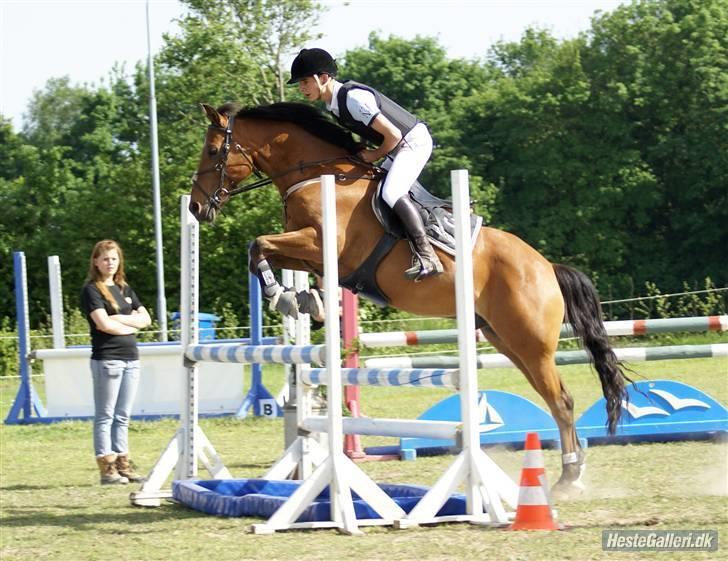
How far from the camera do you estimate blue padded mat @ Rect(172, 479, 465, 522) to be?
5625 mm

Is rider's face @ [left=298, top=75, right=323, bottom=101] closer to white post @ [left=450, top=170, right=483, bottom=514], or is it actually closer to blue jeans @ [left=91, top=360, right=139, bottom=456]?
white post @ [left=450, top=170, right=483, bottom=514]

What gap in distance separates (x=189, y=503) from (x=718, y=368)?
9.23 m

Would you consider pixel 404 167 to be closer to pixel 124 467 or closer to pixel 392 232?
pixel 392 232

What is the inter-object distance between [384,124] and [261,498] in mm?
1975

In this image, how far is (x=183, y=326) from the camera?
6.83 meters

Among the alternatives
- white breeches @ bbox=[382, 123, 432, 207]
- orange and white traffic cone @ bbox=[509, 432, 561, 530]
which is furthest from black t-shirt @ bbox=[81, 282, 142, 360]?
orange and white traffic cone @ bbox=[509, 432, 561, 530]

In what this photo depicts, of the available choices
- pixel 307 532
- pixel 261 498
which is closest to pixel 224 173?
pixel 261 498

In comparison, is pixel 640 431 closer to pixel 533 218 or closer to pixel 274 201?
pixel 274 201

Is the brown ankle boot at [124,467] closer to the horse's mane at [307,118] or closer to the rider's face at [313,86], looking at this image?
the horse's mane at [307,118]

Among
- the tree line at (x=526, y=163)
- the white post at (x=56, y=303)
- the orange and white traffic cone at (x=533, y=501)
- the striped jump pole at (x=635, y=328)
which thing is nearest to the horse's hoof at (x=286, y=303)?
the orange and white traffic cone at (x=533, y=501)

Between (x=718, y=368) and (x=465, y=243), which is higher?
(x=465, y=243)

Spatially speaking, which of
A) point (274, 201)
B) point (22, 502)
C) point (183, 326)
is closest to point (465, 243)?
point (183, 326)

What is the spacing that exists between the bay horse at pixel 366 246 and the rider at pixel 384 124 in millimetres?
161

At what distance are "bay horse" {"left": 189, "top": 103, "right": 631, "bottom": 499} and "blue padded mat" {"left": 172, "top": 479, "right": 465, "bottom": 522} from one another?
2.96ft
